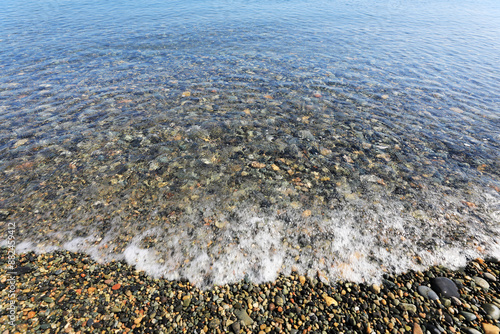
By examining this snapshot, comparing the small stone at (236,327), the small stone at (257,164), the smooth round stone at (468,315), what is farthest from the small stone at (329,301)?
the small stone at (257,164)

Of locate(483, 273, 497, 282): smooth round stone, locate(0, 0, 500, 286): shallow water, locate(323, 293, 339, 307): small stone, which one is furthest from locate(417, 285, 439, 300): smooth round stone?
locate(323, 293, 339, 307): small stone

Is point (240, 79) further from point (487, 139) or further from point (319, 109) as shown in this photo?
point (487, 139)

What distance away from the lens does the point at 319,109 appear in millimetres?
11312

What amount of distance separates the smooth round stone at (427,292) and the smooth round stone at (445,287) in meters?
0.12

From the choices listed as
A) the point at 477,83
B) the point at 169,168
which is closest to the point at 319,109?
the point at 169,168

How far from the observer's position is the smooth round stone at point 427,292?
4.43 m

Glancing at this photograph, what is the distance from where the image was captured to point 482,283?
4730 millimetres

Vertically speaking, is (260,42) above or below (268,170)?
above

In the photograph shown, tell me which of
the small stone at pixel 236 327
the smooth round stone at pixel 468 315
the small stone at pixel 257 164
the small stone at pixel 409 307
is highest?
the smooth round stone at pixel 468 315

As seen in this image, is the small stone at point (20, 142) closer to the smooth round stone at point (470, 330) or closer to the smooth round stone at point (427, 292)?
the smooth round stone at point (427, 292)

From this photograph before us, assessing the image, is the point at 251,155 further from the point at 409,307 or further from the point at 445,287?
the point at 445,287

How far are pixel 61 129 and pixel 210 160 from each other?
645 cm

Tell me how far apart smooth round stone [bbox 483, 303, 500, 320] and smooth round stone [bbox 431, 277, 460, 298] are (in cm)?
39

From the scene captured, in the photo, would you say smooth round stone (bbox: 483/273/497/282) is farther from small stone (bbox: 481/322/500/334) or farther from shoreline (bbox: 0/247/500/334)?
small stone (bbox: 481/322/500/334)
